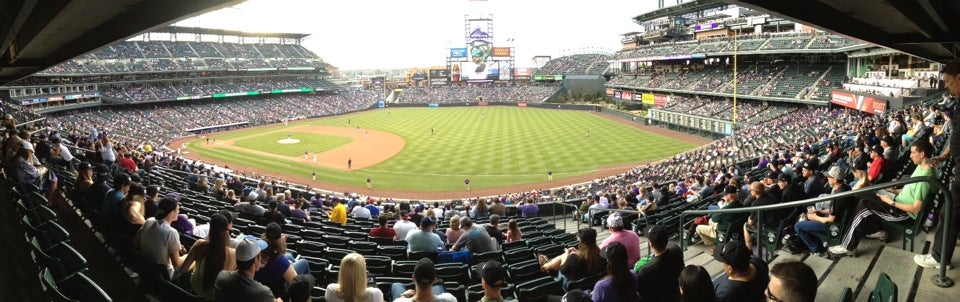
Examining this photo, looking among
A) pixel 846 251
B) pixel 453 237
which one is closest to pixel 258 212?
pixel 453 237

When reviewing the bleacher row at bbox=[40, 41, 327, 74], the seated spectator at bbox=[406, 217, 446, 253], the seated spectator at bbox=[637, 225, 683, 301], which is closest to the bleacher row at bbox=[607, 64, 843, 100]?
the seated spectator at bbox=[406, 217, 446, 253]

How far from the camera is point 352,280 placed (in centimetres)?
462

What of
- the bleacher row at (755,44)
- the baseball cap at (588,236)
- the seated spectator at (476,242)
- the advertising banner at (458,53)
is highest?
the advertising banner at (458,53)

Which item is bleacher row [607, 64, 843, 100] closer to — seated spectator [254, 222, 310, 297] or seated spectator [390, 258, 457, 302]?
seated spectator [390, 258, 457, 302]

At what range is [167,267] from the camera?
5.76 m

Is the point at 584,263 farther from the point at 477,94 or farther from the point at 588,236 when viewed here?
the point at 477,94

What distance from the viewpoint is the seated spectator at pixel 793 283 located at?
341 centimetres

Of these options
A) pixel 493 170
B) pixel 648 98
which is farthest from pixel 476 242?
pixel 648 98

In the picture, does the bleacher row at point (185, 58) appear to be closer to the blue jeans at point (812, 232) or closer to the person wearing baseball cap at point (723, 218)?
the person wearing baseball cap at point (723, 218)

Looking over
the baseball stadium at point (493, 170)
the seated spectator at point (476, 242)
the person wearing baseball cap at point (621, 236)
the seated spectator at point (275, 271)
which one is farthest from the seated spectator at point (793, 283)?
the seated spectator at point (476, 242)

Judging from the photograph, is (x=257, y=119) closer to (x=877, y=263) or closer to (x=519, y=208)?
(x=519, y=208)

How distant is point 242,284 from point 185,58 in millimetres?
88225

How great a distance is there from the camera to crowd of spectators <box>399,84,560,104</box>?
98.9 m

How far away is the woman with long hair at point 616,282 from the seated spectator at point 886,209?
304 cm
